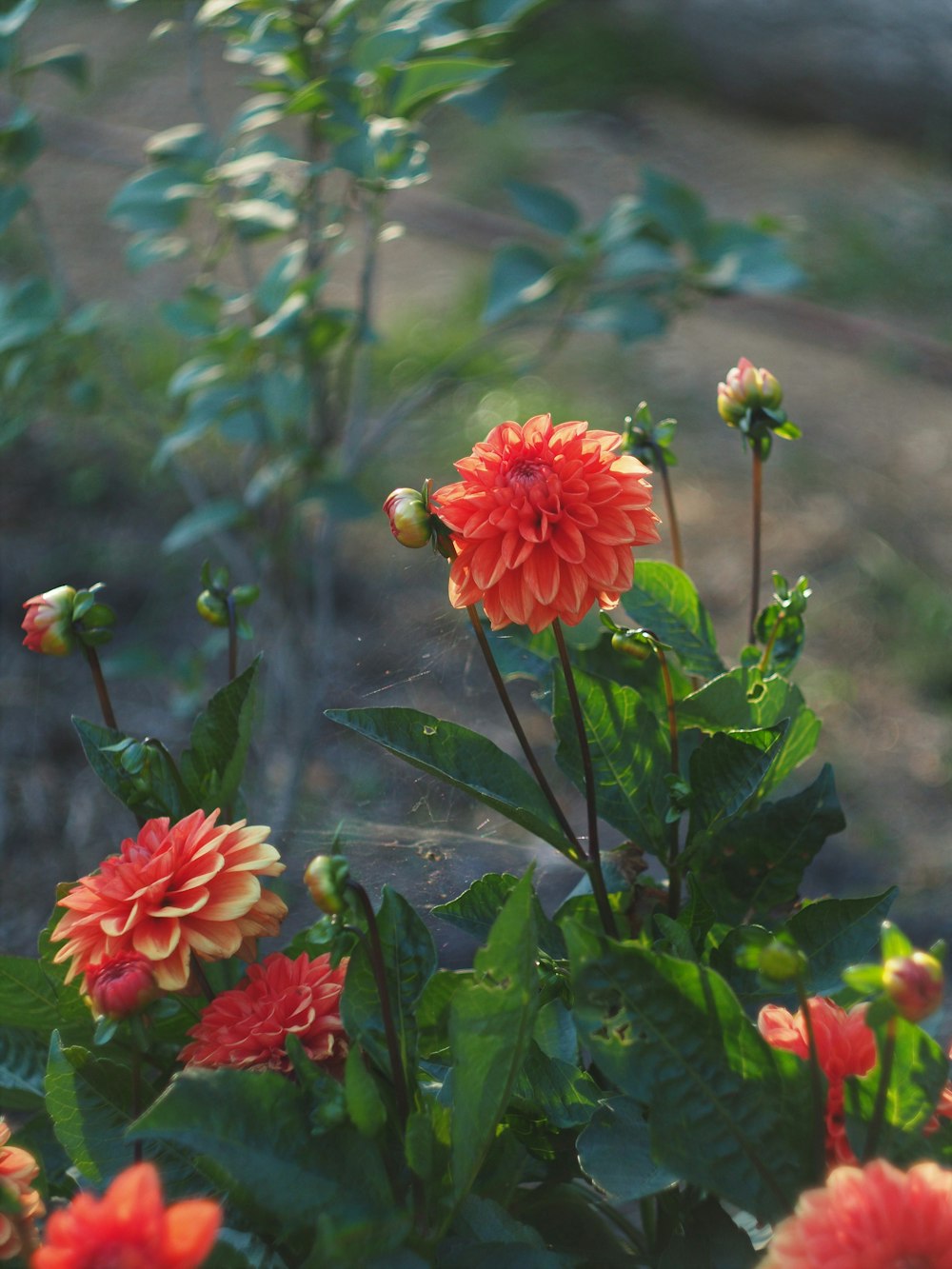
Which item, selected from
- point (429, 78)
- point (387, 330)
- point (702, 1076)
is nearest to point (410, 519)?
point (702, 1076)

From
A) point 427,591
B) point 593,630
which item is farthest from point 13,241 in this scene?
point 593,630

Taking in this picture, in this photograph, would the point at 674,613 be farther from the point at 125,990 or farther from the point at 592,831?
the point at 125,990

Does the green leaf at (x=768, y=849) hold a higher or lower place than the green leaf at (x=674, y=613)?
lower

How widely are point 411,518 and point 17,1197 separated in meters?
0.28

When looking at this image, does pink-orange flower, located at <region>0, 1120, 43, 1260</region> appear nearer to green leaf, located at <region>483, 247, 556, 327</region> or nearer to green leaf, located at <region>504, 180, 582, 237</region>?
green leaf, located at <region>483, 247, 556, 327</region>

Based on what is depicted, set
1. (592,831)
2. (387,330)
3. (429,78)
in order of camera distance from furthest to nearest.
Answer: (387,330) → (429,78) → (592,831)

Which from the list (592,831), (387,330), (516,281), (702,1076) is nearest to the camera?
(702,1076)

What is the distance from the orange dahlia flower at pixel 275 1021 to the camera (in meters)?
0.49

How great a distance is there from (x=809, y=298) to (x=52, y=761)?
1864 millimetres

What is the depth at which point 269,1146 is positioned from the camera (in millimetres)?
439

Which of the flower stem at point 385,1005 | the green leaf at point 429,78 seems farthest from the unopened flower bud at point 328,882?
the green leaf at point 429,78

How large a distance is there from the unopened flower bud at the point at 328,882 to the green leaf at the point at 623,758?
174 millimetres

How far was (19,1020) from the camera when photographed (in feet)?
1.92

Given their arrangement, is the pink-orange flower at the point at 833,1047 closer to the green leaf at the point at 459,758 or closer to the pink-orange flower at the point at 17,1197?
the green leaf at the point at 459,758
